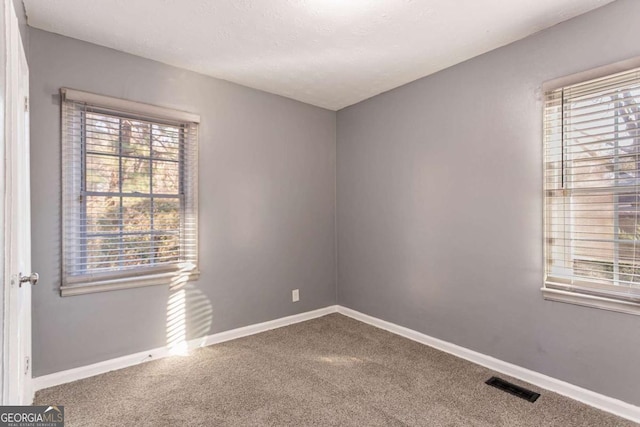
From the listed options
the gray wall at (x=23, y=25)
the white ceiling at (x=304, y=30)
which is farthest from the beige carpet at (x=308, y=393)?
the white ceiling at (x=304, y=30)

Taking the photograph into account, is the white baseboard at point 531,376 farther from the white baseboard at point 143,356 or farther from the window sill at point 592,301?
the white baseboard at point 143,356

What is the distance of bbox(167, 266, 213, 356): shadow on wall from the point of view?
9.27ft

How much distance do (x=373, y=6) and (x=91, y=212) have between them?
2.41 meters

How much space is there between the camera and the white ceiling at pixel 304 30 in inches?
79.7

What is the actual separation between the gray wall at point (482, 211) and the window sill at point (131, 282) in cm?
185

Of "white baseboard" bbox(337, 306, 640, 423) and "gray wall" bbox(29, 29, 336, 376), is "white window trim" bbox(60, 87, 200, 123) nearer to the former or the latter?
"gray wall" bbox(29, 29, 336, 376)

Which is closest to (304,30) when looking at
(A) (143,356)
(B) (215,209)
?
(B) (215,209)

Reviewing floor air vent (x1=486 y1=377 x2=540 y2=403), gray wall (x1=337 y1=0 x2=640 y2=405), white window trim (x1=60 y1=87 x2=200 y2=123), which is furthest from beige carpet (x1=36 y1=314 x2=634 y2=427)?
white window trim (x1=60 y1=87 x2=200 y2=123)

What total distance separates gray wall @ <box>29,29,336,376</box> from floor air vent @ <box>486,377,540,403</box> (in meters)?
1.96

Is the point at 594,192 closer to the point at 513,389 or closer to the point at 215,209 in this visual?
the point at 513,389

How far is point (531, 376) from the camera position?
2320 mm

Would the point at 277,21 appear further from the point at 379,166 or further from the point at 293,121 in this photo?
the point at 379,166

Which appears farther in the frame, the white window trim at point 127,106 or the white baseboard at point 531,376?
the white window trim at point 127,106
